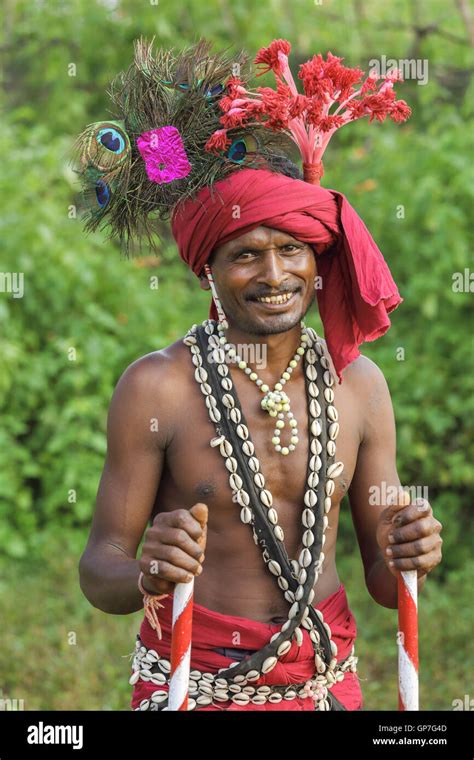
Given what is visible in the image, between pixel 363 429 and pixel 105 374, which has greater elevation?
pixel 105 374

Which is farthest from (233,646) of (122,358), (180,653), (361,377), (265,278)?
(122,358)

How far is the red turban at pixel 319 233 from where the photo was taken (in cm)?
288

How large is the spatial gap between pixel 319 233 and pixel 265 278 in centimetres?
20

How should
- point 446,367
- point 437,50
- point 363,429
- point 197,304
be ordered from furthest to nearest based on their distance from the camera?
point 437,50
point 197,304
point 446,367
point 363,429

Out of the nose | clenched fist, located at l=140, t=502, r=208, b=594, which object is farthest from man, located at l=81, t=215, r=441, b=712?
clenched fist, located at l=140, t=502, r=208, b=594

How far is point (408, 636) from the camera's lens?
8.91 feet

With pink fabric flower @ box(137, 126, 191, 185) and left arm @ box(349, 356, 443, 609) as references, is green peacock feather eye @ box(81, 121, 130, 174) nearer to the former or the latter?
pink fabric flower @ box(137, 126, 191, 185)

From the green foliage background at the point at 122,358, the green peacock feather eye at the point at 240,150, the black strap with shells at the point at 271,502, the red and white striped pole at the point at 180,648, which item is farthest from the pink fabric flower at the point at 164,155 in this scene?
the green foliage background at the point at 122,358

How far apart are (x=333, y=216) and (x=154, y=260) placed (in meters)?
4.88

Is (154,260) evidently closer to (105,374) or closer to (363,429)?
(105,374)

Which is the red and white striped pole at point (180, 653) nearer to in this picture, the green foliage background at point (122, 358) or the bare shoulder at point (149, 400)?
the bare shoulder at point (149, 400)

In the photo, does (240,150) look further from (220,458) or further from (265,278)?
(220,458)

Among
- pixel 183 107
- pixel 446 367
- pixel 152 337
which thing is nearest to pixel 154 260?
pixel 152 337
